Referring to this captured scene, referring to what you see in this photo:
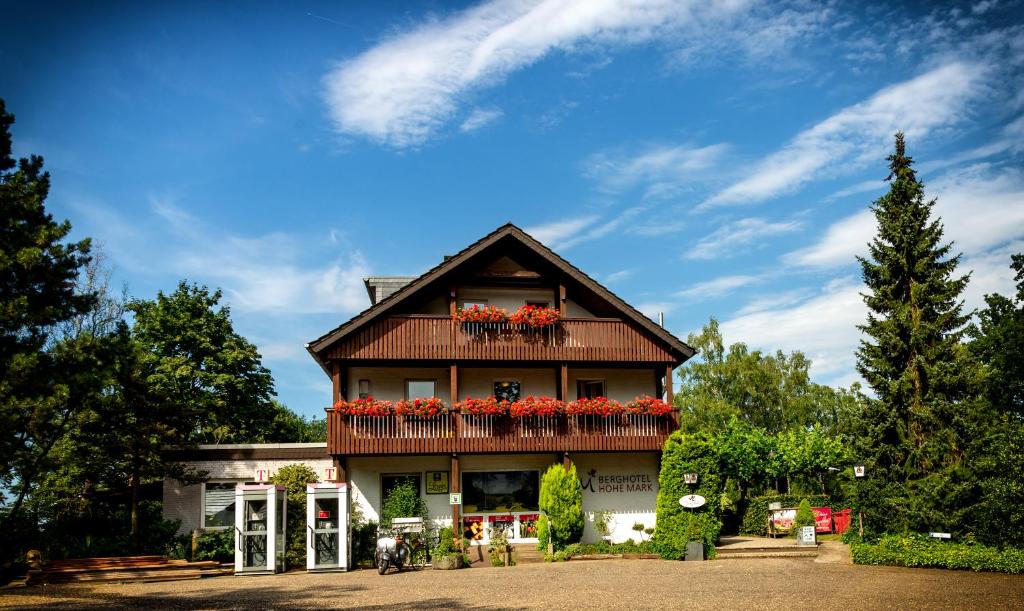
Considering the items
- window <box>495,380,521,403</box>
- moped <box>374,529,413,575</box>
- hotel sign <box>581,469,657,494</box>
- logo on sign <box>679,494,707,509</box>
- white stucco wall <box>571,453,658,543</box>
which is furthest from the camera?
window <box>495,380,521,403</box>

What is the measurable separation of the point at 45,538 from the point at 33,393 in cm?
793

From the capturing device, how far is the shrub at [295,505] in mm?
22812

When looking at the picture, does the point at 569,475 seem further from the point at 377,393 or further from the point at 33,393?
the point at 33,393

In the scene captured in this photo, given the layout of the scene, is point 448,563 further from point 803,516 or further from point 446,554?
point 803,516

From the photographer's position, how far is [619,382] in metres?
28.0

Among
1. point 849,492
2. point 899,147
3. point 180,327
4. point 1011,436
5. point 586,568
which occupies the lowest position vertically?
point 586,568

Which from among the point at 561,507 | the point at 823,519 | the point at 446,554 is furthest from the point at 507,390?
the point at 823,519

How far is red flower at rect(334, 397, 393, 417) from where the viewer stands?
24.3 meters

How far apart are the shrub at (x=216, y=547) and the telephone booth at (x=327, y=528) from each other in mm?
2392

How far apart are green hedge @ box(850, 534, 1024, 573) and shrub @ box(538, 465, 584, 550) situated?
7.17 metres

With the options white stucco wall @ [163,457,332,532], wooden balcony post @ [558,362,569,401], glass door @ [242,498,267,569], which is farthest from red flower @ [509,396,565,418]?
glass door @ [242,498,267,569]

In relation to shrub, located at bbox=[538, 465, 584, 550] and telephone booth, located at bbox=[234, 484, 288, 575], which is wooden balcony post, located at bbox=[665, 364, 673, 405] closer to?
shrub, located at bbox=[538, 465, 584, 550]

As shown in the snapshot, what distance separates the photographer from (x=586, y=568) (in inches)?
822

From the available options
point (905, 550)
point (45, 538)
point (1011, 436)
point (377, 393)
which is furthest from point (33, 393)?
point (1011, 436)
